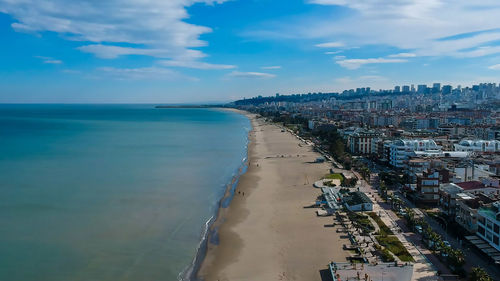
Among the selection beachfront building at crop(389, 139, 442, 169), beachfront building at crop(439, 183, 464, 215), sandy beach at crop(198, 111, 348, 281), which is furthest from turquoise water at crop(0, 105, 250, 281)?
beachfront building at crop(389, 139, 442, 169)

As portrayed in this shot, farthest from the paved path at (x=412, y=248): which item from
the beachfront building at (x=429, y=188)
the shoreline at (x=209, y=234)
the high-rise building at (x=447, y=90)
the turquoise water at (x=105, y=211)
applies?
the high-rise building at (x=447, y=90)

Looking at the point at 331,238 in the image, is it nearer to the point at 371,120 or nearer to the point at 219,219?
the point at 219,219

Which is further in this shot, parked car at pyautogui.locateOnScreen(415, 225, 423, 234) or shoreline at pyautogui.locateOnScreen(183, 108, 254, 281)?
parked car at pyautogui.locateOnScreen(415, 225, 423, 234)

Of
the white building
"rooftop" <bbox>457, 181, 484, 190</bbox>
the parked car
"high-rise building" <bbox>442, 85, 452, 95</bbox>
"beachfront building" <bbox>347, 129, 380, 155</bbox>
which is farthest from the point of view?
"high-rise building" <bbox>442, 85, 452, 95</bbox>

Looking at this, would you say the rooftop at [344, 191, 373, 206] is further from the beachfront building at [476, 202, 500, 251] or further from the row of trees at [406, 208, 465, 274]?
the beachfront building at [476, 202, 500, 251]

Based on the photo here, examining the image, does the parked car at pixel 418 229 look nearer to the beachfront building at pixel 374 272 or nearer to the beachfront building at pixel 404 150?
the beachfront building at pixel 374 272

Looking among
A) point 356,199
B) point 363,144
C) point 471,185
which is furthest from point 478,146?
point 356,199

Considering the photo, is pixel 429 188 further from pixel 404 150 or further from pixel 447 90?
pixel 447 90

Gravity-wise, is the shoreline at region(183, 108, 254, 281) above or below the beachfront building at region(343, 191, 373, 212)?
below
